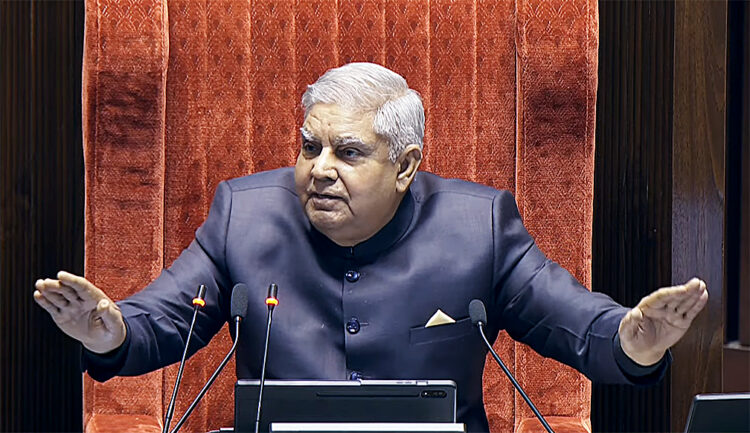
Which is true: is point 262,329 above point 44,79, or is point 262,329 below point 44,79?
below

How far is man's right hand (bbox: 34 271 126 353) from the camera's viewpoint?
1767 millimetres

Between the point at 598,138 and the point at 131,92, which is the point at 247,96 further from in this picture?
the point at 598,138

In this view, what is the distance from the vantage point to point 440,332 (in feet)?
7.52

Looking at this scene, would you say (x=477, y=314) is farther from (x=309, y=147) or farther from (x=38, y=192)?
(x=38, y=192)

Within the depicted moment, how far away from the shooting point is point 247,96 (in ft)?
8.47

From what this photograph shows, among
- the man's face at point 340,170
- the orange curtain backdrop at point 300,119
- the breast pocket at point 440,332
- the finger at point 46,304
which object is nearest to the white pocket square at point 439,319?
the breast pocket at point 440,332

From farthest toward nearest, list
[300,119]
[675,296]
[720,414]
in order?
1. [300,119]
2. [675,296]
3. [720,414]

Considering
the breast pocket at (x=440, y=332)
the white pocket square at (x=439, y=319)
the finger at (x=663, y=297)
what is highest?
the finger at (x=663, y=297)

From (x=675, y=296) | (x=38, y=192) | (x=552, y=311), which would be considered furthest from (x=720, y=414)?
(x=38, y=192)

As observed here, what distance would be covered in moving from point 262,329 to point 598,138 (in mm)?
1067

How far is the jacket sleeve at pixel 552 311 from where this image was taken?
2.10m

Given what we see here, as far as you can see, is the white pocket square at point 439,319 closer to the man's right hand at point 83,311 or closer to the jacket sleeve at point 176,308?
the jacket sleeve at point 176,308

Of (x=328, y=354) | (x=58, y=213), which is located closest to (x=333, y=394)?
(x=328, y=354)

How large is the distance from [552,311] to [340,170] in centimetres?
53
